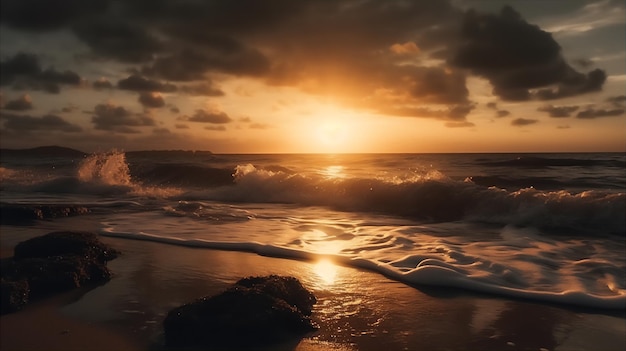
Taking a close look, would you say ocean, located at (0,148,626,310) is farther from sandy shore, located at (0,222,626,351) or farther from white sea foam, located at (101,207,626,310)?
sandy shore, located at (0,222,626,351)

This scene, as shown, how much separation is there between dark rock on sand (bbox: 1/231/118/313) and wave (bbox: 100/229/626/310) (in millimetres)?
2173

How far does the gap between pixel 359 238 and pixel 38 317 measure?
5.40 m

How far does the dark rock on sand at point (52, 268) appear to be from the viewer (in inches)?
177

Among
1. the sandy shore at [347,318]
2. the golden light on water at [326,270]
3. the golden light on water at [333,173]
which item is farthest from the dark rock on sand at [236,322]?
the golden light on water at [333,173]

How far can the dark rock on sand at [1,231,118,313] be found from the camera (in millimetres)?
4484

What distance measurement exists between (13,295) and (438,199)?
11673 mm

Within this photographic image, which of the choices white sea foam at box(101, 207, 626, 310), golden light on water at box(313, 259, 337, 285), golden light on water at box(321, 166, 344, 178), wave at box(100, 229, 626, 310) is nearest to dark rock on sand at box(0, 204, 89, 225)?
white sea foam at box(101, 207, 626, 310)

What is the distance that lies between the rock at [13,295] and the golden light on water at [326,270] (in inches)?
122

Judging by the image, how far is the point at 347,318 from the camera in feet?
13.8

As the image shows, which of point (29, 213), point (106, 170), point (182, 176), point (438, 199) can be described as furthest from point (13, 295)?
point (182, 176)

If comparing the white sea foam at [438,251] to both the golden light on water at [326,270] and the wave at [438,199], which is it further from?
the wave at [438,199]

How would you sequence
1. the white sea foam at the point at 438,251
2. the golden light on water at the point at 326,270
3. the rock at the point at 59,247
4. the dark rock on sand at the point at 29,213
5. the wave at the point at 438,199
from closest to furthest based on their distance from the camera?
1. the white sea foam at the point at 438,251
2. the golden light on water at the point at 326,270
3. the rock at the point at 59,247
4. the dark rock on sand at the point at 29,213
5. the wave at the point at 438,199

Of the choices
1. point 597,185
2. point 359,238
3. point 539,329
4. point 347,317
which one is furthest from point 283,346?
point 597,185

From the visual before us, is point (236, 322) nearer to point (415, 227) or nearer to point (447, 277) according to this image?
point (447, 277)
